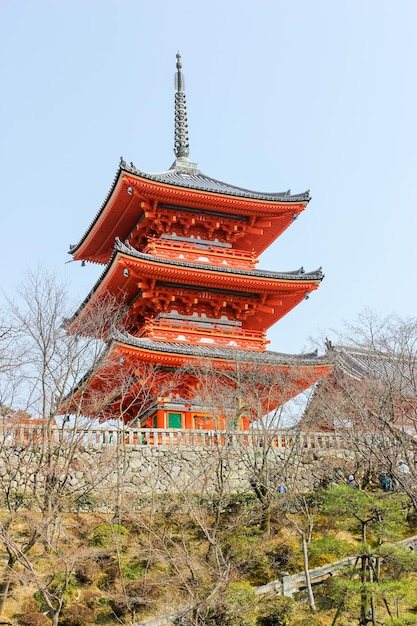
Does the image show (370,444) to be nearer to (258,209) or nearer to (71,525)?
(71,525)

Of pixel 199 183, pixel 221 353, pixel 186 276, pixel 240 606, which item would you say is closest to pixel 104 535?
pixel 240 606

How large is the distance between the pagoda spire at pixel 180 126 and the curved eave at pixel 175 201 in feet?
3.35

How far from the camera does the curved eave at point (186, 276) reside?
2703cm

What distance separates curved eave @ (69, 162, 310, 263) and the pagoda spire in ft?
3.35

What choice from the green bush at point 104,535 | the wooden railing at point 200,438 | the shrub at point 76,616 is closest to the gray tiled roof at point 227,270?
the wooden railing at point 200,438

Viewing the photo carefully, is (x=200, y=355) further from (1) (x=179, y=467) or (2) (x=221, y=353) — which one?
(1) (x=179, y=467)

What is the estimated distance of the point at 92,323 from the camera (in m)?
22.9

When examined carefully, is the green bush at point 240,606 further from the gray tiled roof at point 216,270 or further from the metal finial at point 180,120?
the metal finial at point 180,120

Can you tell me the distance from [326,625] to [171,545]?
3.83 m

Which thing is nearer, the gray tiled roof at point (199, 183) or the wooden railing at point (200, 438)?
the wooden railing at point (200, 438)

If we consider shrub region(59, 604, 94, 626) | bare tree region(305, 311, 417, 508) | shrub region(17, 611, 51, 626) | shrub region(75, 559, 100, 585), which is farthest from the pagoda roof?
shrub region(17, 611, 51, 626)

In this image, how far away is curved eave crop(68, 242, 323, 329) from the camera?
27031 millimetres

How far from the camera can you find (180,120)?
121 ft

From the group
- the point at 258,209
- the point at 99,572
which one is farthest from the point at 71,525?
the point at 258,209
